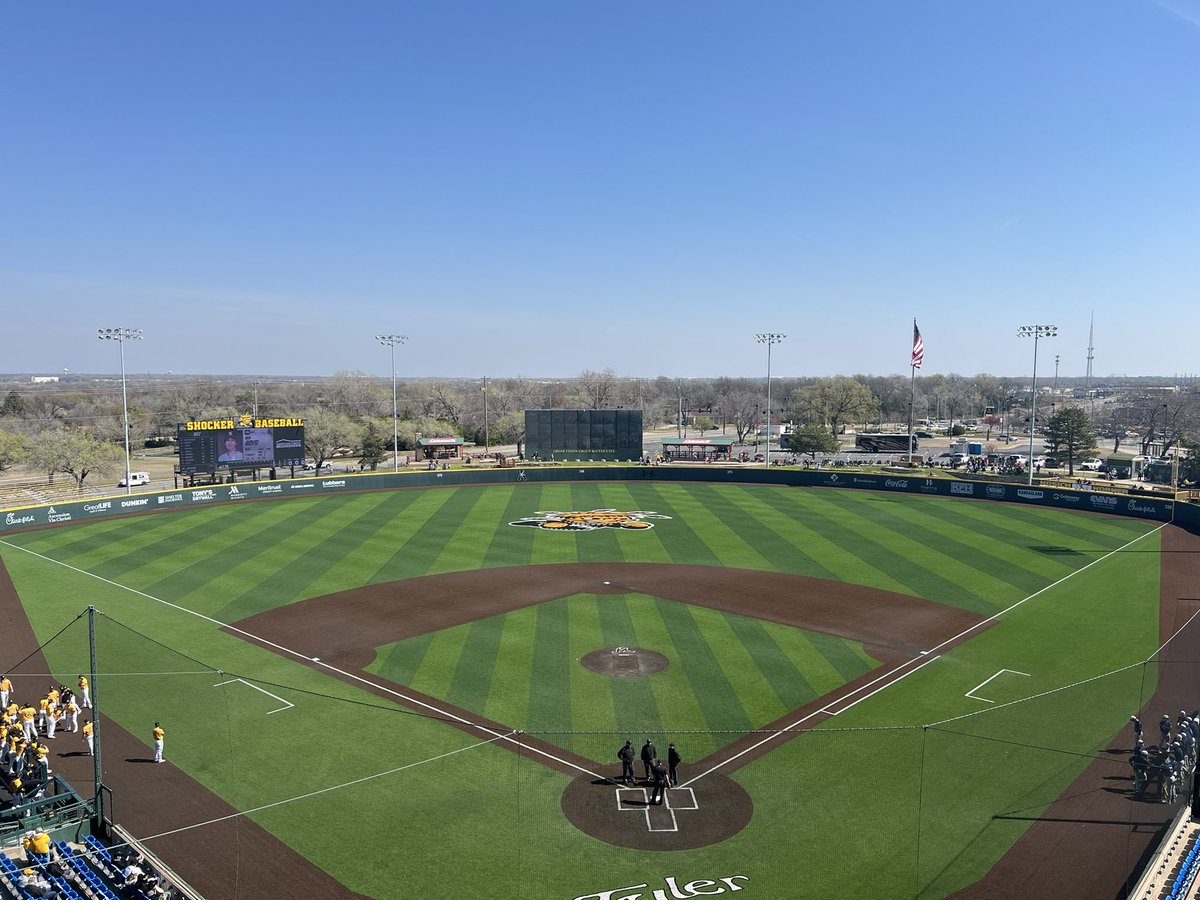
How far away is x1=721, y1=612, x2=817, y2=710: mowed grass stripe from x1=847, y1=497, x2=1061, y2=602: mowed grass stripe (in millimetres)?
12388

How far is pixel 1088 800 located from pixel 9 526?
59504 mm

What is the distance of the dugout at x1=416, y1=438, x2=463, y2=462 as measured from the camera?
323ft

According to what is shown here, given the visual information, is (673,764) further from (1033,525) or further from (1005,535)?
(1033,525)

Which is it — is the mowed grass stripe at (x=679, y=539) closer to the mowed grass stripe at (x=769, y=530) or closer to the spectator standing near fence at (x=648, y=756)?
the mowed grass stripe at (x=769, y=530)

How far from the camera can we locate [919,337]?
65375 mm

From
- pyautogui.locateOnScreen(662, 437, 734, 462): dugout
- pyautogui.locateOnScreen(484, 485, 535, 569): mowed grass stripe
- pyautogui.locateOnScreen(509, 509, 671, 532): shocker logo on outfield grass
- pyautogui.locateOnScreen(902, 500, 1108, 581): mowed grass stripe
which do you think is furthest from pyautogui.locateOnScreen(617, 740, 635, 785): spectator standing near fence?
pyautogui.locateOnScreen(662, 437, 734, 462): dugout

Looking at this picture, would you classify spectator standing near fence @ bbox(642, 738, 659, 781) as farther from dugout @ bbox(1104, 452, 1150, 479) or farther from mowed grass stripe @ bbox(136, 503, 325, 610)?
dugout @ bbox(1104, 452, 1150, 479)

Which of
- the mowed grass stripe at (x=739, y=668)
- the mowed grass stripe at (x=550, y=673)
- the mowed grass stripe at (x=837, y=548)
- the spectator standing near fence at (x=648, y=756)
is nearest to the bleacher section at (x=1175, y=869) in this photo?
the spectator standing near fence at (x=648, y=756)

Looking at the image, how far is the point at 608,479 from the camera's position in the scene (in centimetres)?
7519

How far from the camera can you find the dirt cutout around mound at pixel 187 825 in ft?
48.3

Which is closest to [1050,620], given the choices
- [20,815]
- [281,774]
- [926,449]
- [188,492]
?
[281,774]

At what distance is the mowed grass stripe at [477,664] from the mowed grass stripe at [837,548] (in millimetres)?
17176

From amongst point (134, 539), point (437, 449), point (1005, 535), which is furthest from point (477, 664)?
point (437, 449)

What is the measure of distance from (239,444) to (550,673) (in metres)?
47.5
